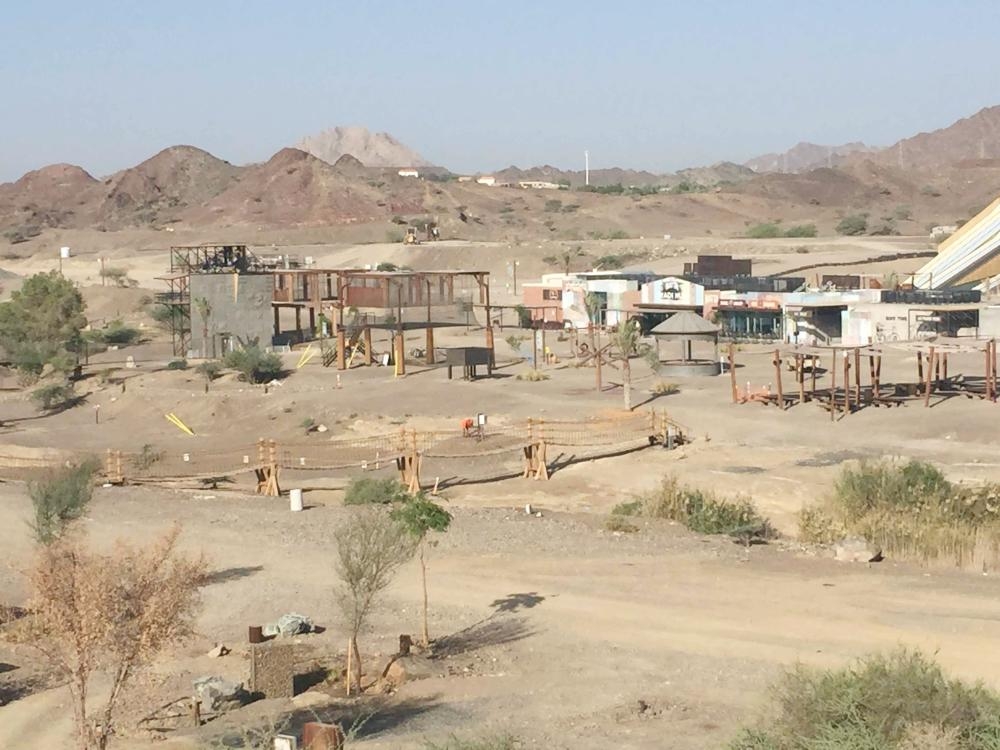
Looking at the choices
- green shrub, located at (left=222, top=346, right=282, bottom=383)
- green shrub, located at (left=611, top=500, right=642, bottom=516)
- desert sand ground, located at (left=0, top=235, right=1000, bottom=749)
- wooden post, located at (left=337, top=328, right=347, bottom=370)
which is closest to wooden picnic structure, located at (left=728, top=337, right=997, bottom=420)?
desert sand ground, located at (left=0, top=235, right=1000, bottom=749)

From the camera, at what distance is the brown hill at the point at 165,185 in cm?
14650

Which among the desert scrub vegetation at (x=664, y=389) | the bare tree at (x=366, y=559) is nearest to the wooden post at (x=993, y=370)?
the desert scrub vegetation at (x=664, y=389)

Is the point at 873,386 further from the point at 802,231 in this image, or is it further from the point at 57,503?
the point at 802,231

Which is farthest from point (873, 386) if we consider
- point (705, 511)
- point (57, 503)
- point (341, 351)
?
point (57, 503)

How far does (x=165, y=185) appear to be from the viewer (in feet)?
513

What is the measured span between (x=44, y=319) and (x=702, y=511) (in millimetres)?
37048

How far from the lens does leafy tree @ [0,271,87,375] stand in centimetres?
5409

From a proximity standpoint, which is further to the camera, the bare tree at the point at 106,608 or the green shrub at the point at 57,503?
the green shrub at the point at 57,503

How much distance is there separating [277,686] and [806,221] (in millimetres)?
105739

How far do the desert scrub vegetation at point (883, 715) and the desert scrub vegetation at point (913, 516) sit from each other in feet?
32.0

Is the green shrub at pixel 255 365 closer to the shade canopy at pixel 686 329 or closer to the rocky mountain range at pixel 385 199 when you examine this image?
the shade canopy at pixel 686 329

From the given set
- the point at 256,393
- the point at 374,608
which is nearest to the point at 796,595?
the point at 374,608

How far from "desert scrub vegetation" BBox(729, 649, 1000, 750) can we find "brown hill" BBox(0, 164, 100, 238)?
128338mm

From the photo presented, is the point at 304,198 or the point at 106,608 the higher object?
the point at 304,198
